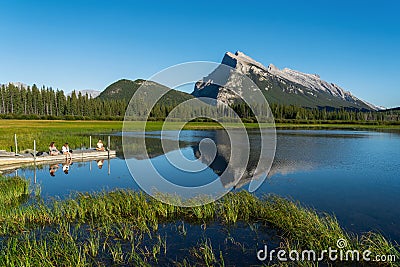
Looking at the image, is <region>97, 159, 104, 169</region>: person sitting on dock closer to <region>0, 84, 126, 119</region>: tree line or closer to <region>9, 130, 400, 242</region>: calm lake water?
<region>9, 130, 400, 242</region>: calm lake water

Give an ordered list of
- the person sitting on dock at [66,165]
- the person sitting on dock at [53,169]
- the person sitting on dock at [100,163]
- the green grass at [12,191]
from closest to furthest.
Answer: the green grass at [12,191]
the person sitting on dock at [53,169]
the person sitting on dock at [66,165]
the person sitting on dock at [100,163]

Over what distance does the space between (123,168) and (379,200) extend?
18.9 meters

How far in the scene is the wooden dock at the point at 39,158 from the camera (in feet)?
80.1

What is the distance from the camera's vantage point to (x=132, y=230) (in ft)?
36.5

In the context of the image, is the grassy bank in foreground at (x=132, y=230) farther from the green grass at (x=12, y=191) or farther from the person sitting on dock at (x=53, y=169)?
the person sitting on dock at (x=53, y=169)

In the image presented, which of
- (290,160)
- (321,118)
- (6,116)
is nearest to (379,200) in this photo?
(290,160)

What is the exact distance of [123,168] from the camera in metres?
26.1

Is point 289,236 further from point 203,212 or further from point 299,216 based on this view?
point 203,212

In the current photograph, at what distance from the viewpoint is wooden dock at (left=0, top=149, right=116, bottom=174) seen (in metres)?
24.4

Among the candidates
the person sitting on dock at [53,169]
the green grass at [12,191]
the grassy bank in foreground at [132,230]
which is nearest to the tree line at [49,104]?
the person sitting on dock at [53,169]

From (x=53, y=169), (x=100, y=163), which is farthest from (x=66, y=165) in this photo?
(x=100, y=163)

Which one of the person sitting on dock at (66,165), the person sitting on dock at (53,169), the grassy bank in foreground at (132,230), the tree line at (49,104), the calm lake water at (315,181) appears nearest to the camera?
the grassy bank in foreground at (132,230)

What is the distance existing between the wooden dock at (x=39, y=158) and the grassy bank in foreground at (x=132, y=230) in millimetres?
14045

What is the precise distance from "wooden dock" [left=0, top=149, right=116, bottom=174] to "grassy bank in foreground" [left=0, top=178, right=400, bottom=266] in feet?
46.1
